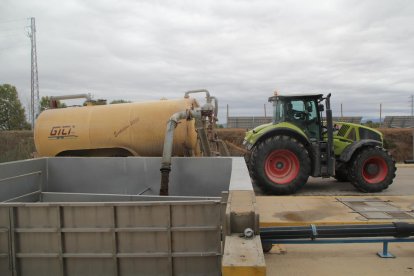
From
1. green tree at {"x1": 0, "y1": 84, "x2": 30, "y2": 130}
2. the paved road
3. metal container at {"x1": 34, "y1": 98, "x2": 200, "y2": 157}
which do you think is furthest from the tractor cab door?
green tree at {"x1": 0, "y1": 84, "x2": 30, "y2": 130}

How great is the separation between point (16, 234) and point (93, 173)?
9.10 feet

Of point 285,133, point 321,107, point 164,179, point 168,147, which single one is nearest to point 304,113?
point 321,107

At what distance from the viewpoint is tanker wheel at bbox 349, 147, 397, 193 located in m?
7.22

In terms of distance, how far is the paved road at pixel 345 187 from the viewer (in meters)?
7.26

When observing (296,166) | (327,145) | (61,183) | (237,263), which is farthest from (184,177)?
(237,263)

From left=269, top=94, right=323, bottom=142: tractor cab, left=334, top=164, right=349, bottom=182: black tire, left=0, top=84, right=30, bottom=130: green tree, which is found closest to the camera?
left=269, top=94, right=323, bottom=142: tractor cab

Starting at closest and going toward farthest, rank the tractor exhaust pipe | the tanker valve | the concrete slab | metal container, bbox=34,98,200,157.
→ the concrete slab < the tanker valve < metal container, bbox=34,98,200,157 < the tractor exhaust pipe

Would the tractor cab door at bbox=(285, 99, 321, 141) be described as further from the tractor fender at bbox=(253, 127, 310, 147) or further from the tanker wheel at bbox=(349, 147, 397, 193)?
the tanker wheel at bbox=(349, 147, 397, 193)

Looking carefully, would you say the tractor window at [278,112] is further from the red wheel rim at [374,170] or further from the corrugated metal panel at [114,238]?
the corrugated metal panel at [114,238]

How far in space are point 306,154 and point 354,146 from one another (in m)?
0.95

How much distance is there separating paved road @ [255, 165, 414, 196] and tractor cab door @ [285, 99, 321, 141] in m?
1.10

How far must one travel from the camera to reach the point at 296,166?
7.32 meters

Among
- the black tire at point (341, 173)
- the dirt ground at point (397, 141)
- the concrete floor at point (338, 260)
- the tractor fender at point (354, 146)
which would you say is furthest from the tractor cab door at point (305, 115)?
the dirt ground at point (397, 141)

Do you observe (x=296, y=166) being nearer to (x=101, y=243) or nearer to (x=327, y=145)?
(x=327, y=145)
